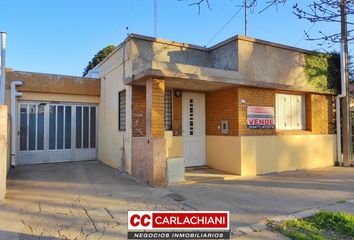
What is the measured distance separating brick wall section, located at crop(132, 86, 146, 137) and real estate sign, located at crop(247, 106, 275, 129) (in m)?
3.34

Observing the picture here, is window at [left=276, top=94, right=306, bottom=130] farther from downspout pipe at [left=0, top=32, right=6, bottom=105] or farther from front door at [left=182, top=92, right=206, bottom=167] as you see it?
downspout pipe at [left=0, top=32, right=6, bottom=105]

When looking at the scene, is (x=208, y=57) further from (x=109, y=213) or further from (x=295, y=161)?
(x=109, y=213)

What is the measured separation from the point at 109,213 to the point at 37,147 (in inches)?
285

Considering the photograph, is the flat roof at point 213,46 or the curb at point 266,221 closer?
the curb at point 266,221

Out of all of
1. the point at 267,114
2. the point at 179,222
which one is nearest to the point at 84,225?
the point at 179,222

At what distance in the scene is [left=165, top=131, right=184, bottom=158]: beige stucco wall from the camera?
956cm

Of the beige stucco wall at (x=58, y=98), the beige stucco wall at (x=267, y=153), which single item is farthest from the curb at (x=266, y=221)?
the beige stucco wall at (x=58, y=98)

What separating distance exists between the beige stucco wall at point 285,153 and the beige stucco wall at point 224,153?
213 mm

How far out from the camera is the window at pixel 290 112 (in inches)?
414

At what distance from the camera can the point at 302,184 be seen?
799cm

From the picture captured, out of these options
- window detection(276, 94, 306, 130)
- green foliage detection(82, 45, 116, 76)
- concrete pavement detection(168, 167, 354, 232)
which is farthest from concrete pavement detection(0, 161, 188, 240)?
green foliage detection(82, 45, 116, 76)

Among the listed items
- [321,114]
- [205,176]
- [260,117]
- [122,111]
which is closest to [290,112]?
[321,114]

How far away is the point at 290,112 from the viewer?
35.7 ft

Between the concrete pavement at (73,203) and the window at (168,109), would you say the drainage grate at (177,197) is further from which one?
the window at (168,109)
